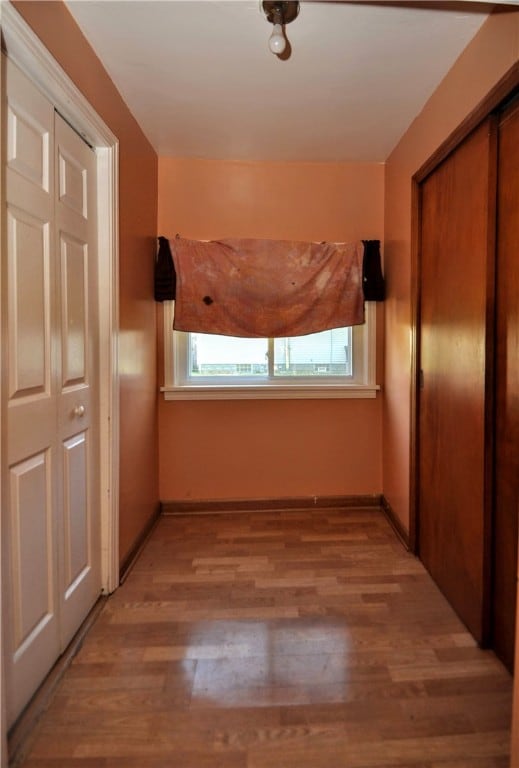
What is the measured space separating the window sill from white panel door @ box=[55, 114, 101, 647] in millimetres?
915

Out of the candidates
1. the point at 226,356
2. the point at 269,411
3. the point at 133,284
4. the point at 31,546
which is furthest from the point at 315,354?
the point at 31,546

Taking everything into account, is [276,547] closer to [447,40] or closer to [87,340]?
[87,340]

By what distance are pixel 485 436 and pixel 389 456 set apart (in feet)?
3.71

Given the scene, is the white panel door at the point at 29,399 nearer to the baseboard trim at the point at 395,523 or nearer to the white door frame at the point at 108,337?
the white door frame at the point at 108,337

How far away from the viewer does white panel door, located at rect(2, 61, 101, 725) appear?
1142mm

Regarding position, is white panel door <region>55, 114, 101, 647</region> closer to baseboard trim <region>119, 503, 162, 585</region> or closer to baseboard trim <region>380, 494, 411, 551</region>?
baseboard trim <region>119, 503, 162, 585</region>

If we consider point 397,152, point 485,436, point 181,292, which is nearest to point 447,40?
point 397,152

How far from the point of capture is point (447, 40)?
153cm

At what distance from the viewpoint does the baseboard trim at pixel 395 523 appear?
2.20 m

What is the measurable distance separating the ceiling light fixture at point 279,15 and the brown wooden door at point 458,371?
83 centimetres

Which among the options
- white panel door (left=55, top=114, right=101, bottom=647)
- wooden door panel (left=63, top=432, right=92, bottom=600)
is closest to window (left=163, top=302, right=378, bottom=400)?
white panel door (left=55, top=114, right=101, bottom=647)

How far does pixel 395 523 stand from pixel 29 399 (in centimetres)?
217

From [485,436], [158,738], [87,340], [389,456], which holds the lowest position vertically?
[158,738]

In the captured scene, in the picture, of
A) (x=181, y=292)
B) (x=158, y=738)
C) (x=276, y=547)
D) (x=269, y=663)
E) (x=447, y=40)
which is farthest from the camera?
(x=181, y=292)
